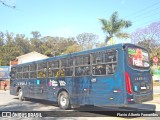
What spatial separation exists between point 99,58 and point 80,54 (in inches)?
61.6

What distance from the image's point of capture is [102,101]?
12000 mm

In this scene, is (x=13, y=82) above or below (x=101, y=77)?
below

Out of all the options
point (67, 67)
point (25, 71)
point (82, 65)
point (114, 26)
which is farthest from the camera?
point (114, 26)

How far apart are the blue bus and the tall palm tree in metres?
21.4

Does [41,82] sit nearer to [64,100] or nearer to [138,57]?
[64,100]

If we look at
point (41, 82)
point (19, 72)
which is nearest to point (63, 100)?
point (41, 82)

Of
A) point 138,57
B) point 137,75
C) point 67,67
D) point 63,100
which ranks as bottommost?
point 63,100

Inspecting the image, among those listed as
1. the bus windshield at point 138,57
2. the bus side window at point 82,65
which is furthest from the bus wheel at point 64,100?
the bus windshield at point 138,57

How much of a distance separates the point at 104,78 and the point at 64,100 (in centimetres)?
361

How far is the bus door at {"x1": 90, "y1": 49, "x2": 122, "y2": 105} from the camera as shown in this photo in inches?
454

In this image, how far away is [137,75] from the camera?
11.8m

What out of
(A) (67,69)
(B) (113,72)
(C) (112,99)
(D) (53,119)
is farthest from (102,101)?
(A) (67,69)

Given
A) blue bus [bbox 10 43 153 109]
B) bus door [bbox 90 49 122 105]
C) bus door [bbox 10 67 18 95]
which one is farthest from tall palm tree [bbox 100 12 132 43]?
bus door [bbox 90 49 122 105]

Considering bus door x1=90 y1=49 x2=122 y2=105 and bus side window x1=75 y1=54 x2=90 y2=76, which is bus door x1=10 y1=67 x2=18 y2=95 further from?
bus door x1=90 y1=49 x2=122 y2=105
